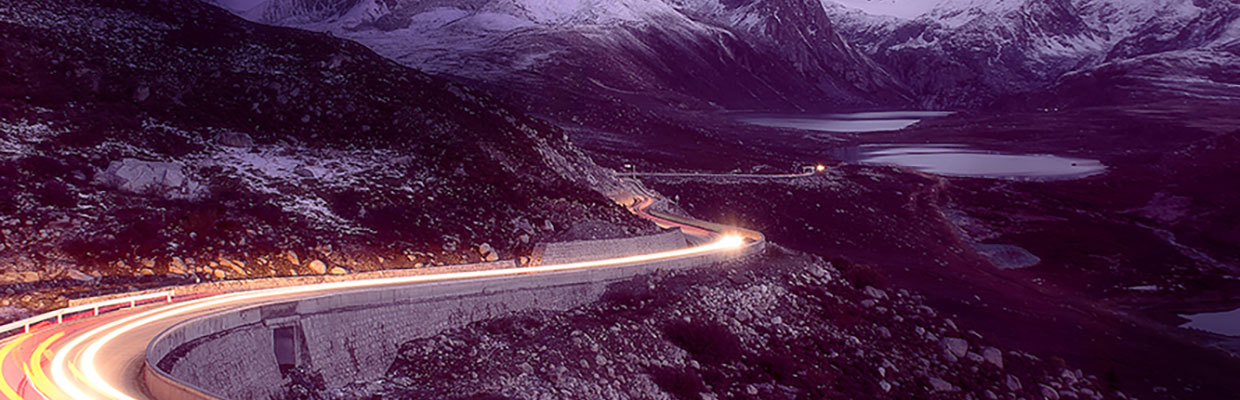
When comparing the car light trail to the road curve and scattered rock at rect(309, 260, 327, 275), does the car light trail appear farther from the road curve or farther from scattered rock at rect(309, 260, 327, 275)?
scattered rock at rect(309, 260, 327, 275)

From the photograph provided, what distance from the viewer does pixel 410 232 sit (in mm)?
42188

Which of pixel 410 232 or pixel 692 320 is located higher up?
pixel 410 232

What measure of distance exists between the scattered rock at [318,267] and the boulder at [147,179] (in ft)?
23.6

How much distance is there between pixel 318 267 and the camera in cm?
3691

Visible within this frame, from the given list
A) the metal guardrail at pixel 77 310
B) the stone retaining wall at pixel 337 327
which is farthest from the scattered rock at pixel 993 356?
the metal guardrail at pixel 77 310

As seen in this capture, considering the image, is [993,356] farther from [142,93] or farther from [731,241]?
[142,93]

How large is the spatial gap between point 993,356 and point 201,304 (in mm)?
36625

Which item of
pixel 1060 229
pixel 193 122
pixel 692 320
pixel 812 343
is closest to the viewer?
pixel 692 320

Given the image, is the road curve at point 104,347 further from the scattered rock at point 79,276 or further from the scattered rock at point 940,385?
the scattered rock at point 940,385

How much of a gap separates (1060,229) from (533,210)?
66.9 meters

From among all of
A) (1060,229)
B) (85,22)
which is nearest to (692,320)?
(85,22)

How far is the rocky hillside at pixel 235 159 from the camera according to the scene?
35.2 m

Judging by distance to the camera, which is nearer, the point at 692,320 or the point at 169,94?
the point at 692,320

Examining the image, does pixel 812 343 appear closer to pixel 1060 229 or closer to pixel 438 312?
pixel 438 312
